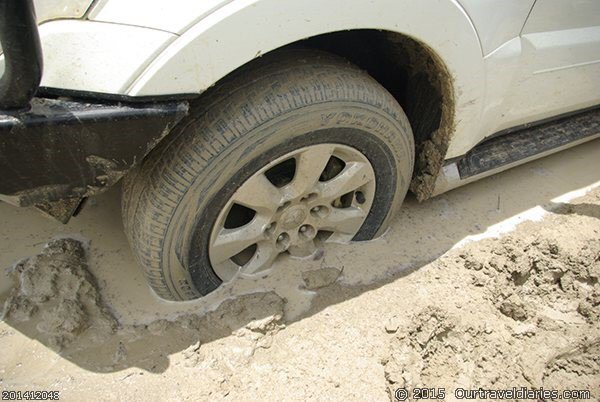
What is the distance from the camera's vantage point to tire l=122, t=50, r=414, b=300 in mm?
1481

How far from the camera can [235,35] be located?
1251mm

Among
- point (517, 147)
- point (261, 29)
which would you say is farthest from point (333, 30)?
point (517, 147)

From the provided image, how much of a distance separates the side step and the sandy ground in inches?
12.9

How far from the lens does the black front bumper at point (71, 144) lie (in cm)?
116

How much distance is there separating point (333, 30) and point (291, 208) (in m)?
0.70

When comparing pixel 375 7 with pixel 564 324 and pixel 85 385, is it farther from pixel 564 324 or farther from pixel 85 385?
pixel 85 385

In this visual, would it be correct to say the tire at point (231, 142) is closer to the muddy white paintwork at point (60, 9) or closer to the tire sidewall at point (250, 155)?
the tire sidewall at point (250, 155)

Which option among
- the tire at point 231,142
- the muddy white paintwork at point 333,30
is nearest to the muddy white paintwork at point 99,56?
the muddy white paintwork at point 333,30

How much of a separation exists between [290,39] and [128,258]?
49.8 inches

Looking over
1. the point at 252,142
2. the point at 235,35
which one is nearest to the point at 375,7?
the point at 235,35

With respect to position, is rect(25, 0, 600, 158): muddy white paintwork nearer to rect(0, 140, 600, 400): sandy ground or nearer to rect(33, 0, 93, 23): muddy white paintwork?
rect(33, 0, 93, 23): muddy white paintwork

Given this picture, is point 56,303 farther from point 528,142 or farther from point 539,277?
point 528,142

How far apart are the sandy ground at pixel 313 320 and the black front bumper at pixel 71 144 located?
69 centimetres

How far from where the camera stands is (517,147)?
238cm
